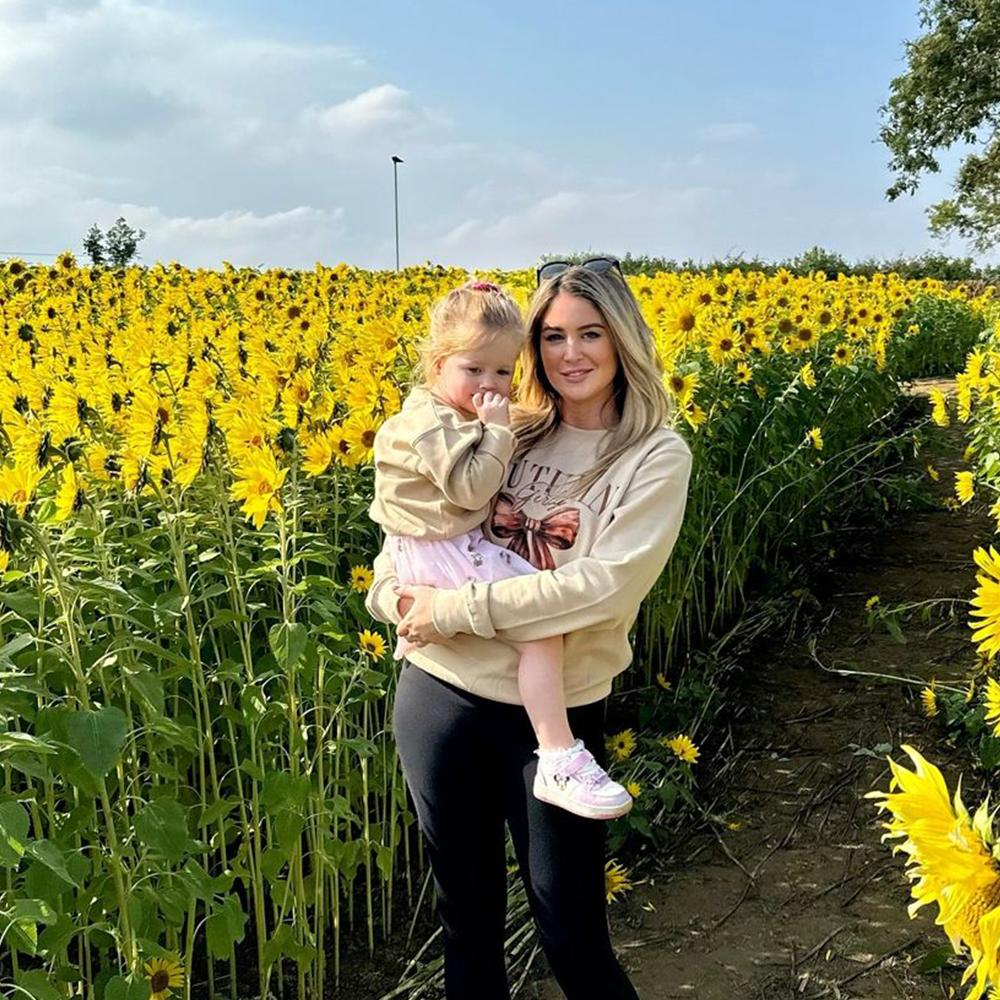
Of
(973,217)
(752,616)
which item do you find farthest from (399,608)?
(973,217)

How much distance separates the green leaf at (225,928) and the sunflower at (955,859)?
146 cm

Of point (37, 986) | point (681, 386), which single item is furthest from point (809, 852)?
point (37, 986)

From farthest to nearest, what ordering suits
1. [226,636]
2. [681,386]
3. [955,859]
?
1. [681,386]
2. [226,636]
3. [955,859]

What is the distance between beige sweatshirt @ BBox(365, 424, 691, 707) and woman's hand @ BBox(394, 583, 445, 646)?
0.09ft

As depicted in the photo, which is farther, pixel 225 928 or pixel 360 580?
pixel 360 580

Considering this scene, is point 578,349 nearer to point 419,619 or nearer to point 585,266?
point 585,266

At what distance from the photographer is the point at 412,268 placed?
11.8 metres

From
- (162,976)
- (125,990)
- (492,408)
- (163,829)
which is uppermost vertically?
(492,408)

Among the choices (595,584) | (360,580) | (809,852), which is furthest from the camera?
(809,852)

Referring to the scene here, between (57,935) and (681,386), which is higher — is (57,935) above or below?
below

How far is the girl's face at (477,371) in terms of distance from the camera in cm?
200

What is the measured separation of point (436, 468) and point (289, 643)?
1.49ft

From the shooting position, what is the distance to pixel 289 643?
6.91ft

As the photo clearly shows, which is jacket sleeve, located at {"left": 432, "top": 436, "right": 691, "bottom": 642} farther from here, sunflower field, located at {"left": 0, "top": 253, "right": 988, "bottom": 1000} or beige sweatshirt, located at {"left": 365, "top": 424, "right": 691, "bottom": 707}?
sunflower field, located at {"left": 0, "top": 253, "right": 988, "bottom": 1000}
